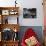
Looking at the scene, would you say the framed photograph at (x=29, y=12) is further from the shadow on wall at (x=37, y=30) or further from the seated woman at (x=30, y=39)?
the seated woman at (x=30, y=39)

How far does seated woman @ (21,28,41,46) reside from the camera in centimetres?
472

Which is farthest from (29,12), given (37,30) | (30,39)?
(30,39)

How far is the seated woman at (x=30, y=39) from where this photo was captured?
4723 millimetres

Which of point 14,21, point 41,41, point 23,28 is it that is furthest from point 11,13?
point 41,41

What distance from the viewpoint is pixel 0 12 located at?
5.08 metres

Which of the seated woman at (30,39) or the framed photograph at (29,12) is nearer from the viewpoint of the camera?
the seated woman at (30,39)

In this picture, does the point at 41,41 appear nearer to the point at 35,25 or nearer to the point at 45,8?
the point at 35,25

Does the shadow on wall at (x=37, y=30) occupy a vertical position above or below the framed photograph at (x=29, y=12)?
below

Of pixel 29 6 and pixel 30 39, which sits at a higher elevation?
pixel 29 6

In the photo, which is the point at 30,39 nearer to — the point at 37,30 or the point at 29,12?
the point at 37,30

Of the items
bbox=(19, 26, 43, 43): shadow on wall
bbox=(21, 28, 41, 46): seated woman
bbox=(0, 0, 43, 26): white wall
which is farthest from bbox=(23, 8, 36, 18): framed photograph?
bbox=(21, 28, 41, 46): seated woman

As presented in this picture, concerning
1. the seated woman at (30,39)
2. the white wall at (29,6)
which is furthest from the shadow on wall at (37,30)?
the seated woman at (30,39)

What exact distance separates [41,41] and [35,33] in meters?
0.41

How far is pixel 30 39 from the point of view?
4.76m
